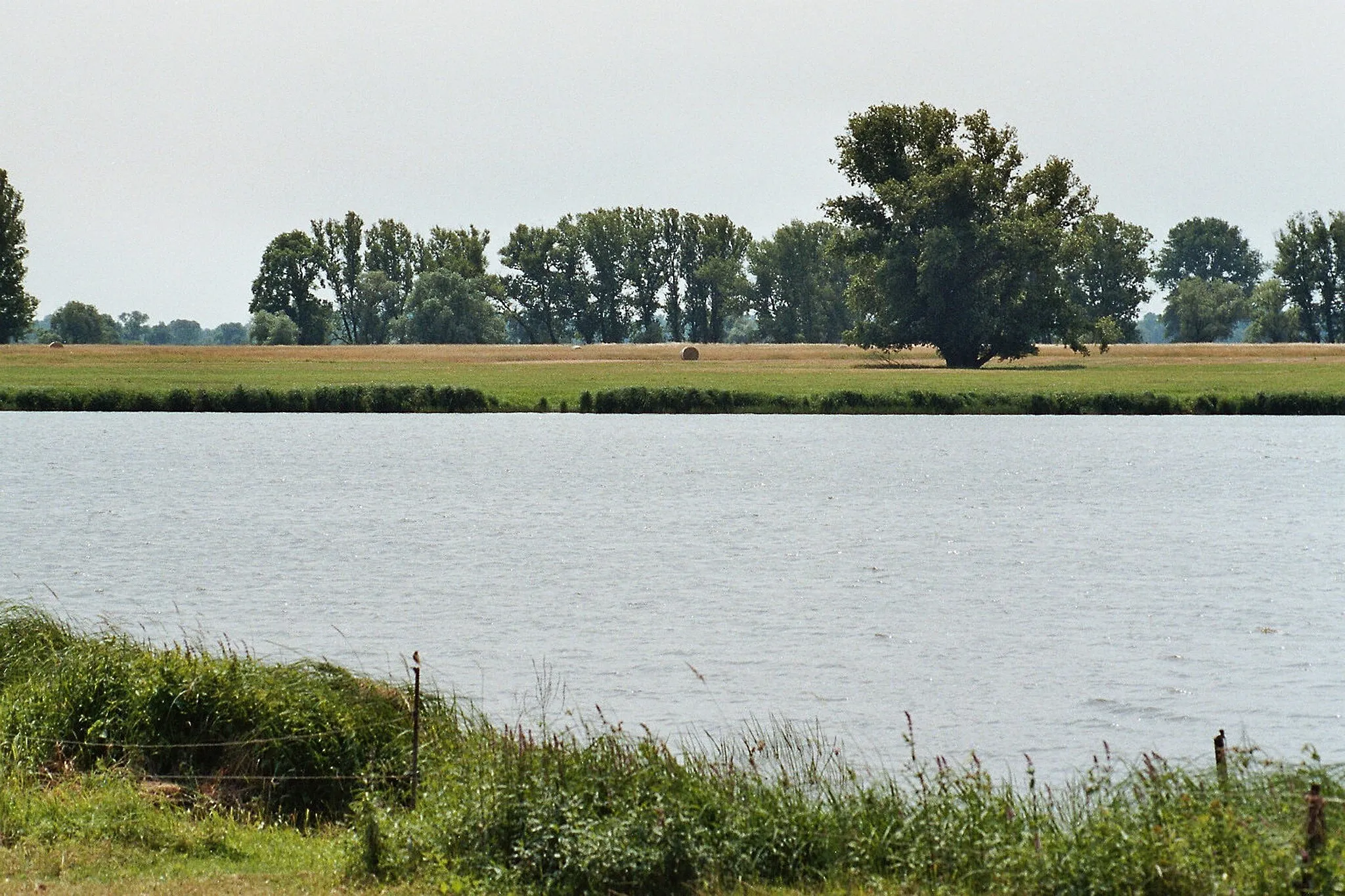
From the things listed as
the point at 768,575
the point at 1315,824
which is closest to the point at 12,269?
the point at 768,575

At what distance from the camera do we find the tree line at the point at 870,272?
4373 inches

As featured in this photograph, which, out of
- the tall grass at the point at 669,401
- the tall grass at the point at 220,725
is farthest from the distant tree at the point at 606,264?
the tall grass at the point at 220,725

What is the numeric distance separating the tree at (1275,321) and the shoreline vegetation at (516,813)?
18235 centimetres

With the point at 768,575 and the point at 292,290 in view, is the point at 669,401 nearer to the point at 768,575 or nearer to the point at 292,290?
the point at 768,575

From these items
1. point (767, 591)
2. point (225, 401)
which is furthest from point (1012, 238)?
point (767, 591)

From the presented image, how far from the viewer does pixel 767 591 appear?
30.7 metres

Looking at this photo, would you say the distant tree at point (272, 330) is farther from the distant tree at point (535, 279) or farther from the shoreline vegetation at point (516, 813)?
the shoreline vegetation at point (516, 813)

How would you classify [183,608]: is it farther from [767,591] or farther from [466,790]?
[466,790]

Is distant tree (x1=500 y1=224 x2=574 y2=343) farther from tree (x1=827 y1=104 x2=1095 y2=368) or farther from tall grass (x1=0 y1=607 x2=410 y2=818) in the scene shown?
tall grass (x1=0 y1=607 x2=410 y2=818)

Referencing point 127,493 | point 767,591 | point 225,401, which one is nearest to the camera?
point 767,591

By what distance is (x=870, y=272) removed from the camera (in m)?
119

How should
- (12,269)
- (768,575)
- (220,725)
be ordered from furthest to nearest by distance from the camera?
(12,269), (768,575), (220,725)

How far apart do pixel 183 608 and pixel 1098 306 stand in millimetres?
167830

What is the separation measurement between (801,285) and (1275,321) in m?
56.1
